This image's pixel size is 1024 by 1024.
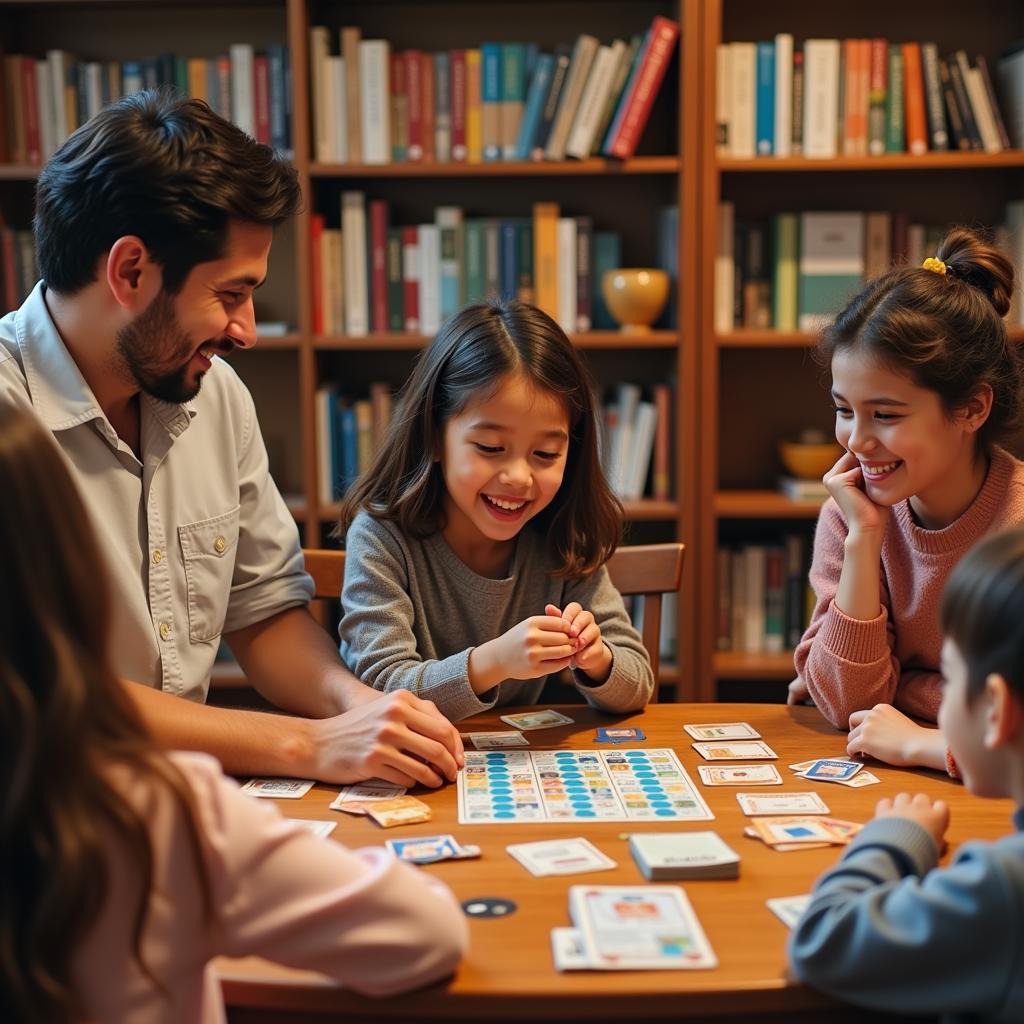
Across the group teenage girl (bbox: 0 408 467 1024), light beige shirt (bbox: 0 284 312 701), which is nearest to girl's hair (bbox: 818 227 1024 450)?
light beige shirt (bbox: 0 284 312 701)

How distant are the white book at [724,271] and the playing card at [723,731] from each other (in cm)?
164

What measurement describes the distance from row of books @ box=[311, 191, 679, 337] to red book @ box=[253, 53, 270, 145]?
0.26 metres

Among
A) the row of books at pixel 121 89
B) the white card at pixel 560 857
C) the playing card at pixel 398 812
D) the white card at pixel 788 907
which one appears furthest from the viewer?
the row of books at pixel 121 89

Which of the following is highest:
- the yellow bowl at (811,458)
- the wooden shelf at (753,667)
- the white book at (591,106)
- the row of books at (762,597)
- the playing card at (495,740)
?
the white book at (591,106)

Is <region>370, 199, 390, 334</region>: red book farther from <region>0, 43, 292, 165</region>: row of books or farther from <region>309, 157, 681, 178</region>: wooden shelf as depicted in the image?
<region>0, 43, 292, 165</region>: row of books

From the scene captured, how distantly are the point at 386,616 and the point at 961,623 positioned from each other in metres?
0.91

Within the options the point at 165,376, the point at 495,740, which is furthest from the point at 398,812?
the point at 165,376

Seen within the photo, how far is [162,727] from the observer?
4.89ft

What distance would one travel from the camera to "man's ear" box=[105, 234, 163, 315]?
1.66m

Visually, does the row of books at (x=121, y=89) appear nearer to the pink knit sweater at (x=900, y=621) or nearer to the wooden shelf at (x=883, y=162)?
the wooden shelf at (x=883, y=162)

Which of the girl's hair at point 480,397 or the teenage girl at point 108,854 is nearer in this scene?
the teenage girl at point 108,854

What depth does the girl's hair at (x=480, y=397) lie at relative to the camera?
5.99 feet

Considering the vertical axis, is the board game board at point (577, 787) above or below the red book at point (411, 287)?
below

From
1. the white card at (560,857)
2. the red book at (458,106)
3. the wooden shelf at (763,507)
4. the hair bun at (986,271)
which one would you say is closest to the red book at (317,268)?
the red book at (458,106)
